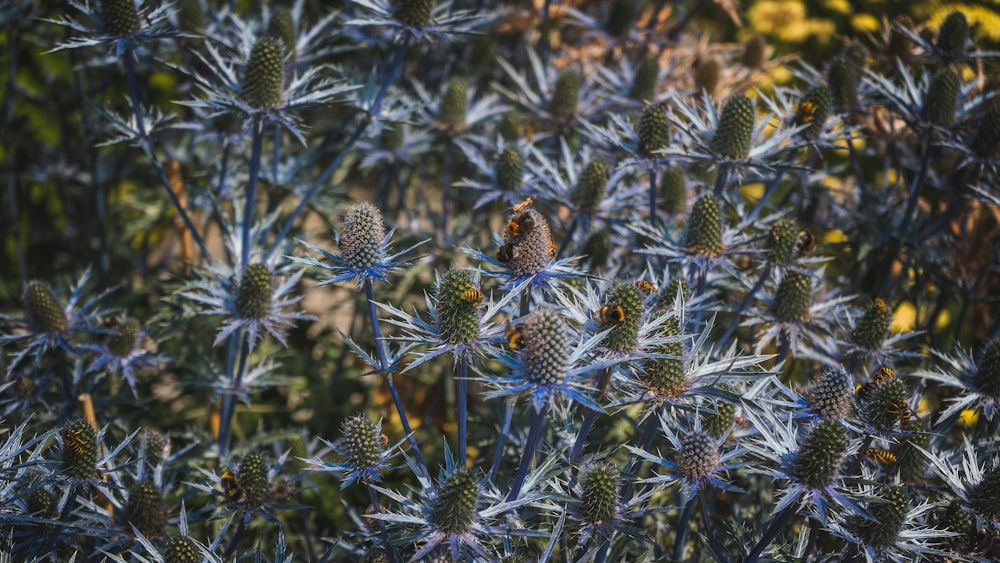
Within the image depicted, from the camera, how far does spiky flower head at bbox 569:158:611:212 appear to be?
9.04 feet

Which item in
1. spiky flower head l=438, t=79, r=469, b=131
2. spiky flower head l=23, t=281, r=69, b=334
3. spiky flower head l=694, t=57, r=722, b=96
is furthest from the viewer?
spiky flower head l=694, t=57, r=722, b=96

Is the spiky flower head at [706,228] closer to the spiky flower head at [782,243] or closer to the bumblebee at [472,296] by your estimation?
the spiky flower head at [782,243]

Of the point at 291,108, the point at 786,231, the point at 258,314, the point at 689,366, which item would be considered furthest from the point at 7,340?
the point at 786,231

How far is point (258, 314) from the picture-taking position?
2537 mm

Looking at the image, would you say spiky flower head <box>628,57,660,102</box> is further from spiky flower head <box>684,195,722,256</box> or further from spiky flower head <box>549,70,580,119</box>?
spiky flower head <box>684,195,722,256</box>

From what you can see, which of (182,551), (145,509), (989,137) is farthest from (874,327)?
(145,509)

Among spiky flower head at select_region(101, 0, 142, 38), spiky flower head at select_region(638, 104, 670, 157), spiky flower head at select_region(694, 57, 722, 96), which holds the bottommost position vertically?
spiky flower head at select_region(694, 57, 722, 96)

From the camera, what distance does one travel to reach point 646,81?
11.4 feet

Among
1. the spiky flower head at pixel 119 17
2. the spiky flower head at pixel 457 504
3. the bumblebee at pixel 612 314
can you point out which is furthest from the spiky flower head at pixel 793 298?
the spiky flower head at pixel 119 17

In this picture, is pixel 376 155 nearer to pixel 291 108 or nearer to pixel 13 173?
pixel 291 108

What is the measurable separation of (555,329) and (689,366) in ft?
1.67

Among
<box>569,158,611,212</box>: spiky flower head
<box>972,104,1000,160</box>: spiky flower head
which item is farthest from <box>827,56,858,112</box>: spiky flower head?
<box>569,158,611,212</box>: spiky flower head

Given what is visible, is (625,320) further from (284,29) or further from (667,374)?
(284,29)

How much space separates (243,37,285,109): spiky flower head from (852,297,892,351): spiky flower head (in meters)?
1.98
